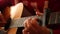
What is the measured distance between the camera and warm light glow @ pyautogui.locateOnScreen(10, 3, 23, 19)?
82 cm

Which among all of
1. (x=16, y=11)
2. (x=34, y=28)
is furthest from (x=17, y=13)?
(x=34, y=28)

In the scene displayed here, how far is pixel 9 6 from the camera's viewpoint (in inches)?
34.2

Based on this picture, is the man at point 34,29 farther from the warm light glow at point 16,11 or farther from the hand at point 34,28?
the warm light glow at point 16,11

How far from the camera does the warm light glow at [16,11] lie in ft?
2.69

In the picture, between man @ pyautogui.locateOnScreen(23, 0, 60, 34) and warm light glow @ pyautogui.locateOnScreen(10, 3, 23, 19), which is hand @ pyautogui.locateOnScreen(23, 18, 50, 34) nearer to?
man @ pyautogui.locateOnScreen(23, 0, 60, 34)

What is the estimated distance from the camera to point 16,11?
2.77ft

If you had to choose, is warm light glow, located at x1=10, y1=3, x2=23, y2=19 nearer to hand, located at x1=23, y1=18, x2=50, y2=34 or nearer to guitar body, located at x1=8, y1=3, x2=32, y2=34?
guitar body, located at x1=8, y1=3, x2=32, y2=34

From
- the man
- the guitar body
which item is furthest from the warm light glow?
the man

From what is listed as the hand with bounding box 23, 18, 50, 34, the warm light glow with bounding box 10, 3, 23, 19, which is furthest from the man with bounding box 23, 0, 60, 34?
the warm light glow with bounding box 10, 3, 23, 19

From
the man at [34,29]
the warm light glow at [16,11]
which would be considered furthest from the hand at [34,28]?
the warm light glow at [16,11]

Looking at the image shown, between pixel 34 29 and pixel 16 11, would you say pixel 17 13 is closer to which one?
pixel 16 11

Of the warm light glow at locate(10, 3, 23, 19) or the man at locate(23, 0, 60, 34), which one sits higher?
the warm light glow at locate(10, 3, 23, 19)

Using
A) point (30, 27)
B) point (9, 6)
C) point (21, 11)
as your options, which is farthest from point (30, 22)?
point (9, 6)

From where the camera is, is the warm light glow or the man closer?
the man
